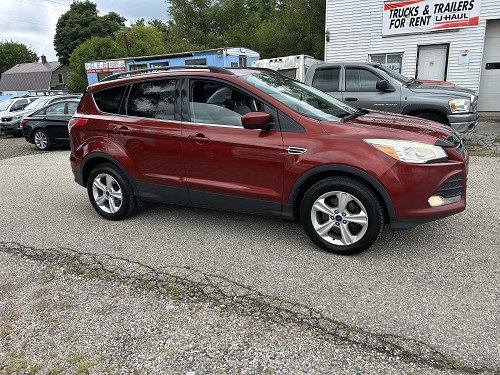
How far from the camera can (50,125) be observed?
11.6 metres

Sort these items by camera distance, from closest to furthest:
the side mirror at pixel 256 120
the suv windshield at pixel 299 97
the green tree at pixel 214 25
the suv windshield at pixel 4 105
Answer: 1. the side mirror at pixel 256 120
2. the suv windshield at pixel 299 97
3. the suv windshield at pixel 4 105
4. the green tree at pixel 214 25

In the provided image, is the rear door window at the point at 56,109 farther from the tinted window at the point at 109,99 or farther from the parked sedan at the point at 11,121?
the tinted window at the point at 109,99

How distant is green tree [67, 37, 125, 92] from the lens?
38.5 metres

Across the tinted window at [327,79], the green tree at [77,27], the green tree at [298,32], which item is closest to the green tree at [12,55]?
the green tree at [77,27]

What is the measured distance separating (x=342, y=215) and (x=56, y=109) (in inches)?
431

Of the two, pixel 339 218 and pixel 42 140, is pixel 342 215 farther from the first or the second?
pixel 42 140

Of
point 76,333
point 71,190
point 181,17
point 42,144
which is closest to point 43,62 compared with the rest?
point 181,17

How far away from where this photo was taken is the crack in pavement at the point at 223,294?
2.46 m

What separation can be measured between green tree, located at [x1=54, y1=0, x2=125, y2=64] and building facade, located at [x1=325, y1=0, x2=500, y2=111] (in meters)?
55.2

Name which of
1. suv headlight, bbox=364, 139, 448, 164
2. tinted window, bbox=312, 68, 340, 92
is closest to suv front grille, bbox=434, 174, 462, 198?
suv headlight, bbox=364, 139, 448, 164

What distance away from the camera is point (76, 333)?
275cm

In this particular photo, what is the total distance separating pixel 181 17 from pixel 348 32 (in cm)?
2943

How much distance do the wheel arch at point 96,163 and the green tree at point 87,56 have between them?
37196 millimetres

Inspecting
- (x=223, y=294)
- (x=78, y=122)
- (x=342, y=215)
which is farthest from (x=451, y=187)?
(x=78, y=122)
